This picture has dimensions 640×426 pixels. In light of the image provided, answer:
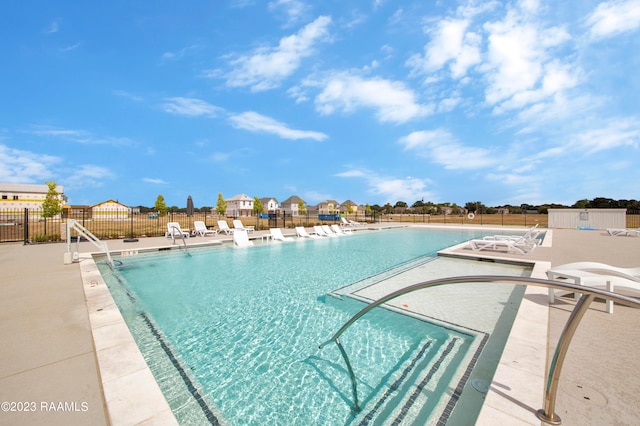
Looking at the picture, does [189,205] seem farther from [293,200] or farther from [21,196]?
[293,200]

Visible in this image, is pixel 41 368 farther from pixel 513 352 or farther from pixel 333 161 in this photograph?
pixel 333 161

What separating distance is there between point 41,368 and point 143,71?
3213 cm

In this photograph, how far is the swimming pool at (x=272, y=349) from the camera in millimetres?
2285

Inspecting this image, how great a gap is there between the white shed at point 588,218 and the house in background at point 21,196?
63.8 metres

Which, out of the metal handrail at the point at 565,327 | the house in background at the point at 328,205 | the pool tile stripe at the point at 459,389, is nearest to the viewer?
the metal handrail at the point at 565,327

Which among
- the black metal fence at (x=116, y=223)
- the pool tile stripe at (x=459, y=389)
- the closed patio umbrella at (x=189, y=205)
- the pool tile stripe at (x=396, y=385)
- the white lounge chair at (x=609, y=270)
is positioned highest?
the closed patio umbrella at (x=189, y=205)

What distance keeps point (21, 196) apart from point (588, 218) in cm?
7889

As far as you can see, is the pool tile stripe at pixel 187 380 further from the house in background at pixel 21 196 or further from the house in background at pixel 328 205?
the house in background at pixel 328 205

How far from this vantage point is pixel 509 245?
8.59 metres

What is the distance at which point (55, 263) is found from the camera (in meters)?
6.55

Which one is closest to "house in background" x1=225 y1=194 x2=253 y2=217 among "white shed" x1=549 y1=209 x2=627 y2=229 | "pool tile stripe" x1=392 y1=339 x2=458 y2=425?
"white shed" x1=549 y1=209 x2=627 y2=229

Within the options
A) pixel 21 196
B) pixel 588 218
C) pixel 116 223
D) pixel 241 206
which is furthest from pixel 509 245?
pixel 21 196

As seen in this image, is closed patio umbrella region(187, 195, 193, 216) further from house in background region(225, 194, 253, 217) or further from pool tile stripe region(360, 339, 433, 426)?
house in background region(225, 194, 253, 217)

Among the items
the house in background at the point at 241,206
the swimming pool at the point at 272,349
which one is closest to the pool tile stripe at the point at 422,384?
the swimming pool at the point at 272,349
